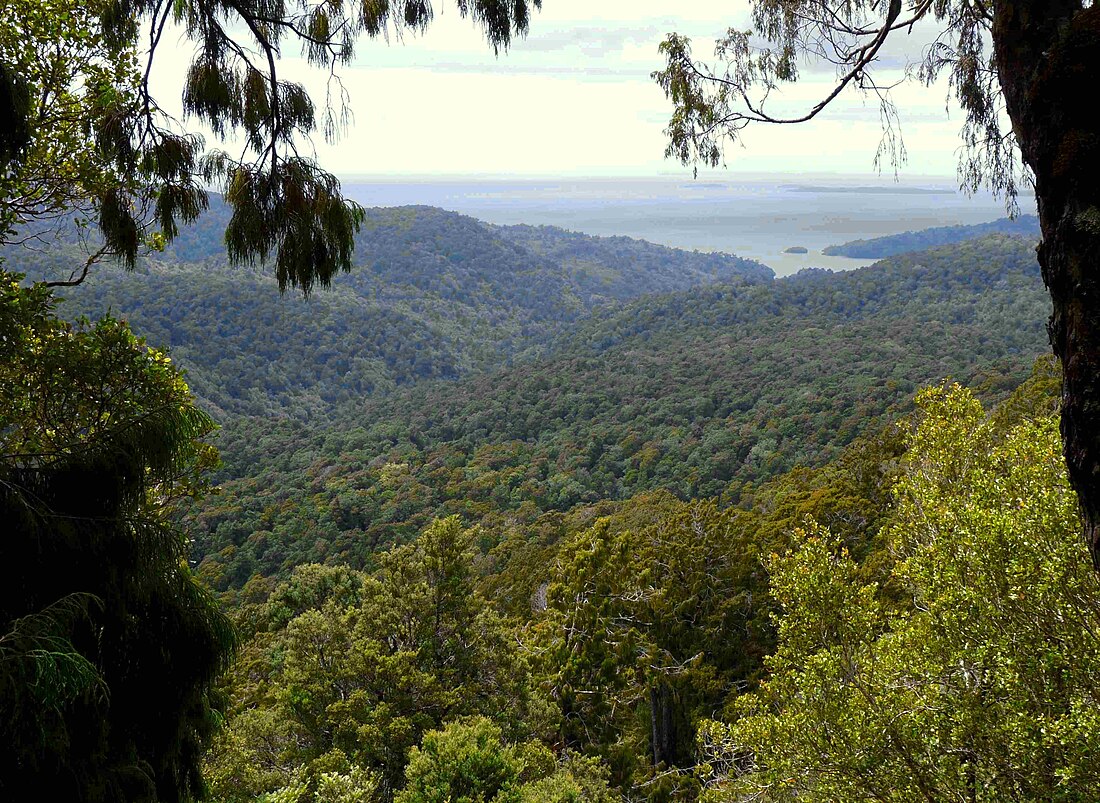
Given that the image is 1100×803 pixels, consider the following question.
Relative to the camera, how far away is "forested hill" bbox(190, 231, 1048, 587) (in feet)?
Answer: 161

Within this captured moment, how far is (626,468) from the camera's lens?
2311 inches

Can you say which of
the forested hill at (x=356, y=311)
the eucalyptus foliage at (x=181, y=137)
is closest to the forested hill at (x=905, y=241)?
the forested hill at (x=356, y=311)

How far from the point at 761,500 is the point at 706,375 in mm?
50463

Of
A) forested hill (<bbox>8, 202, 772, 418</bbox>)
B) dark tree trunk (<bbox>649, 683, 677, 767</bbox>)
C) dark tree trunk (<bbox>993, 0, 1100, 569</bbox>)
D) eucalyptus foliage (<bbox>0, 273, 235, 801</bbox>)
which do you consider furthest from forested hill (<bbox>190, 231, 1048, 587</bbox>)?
dark tree trunk (<bbox>993, 0, 1100, 569</bbox>)

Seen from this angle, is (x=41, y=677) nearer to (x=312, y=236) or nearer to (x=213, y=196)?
(x=312, y=236)

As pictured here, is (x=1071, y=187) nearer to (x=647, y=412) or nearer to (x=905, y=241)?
(x=647, y=412)

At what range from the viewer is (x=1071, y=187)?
1.85 metres

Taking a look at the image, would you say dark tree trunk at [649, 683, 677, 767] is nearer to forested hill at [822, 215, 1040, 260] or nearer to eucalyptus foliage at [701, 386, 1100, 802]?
eucalyptus foliage at [701, 386, 1100, 802]

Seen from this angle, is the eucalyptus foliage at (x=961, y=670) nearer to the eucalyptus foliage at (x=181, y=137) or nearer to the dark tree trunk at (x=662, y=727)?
the eucalyptus foliage at (x=181, y=137)

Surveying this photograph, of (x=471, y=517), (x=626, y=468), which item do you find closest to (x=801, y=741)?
(x=471, y=517)

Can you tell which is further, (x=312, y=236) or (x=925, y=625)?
(x=925, y=625)

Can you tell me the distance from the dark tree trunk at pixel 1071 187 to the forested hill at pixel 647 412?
123ft

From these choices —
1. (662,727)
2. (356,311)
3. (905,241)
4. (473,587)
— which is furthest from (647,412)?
(905,241)

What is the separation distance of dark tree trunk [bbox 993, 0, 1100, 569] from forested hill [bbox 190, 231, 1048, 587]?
3739 centimetres
